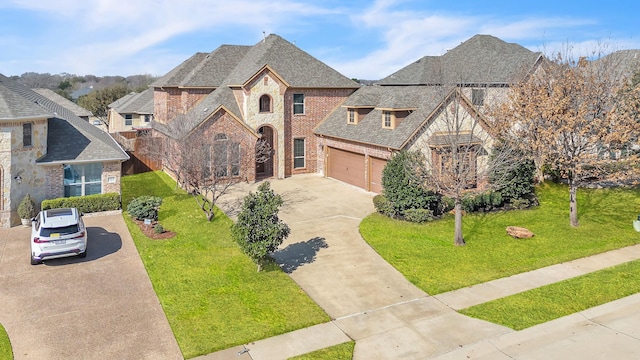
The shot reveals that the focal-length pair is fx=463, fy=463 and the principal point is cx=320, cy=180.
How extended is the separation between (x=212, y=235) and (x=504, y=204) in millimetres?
14391

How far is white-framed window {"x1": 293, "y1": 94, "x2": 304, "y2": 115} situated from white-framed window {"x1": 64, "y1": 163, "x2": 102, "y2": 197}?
1378 centimetres

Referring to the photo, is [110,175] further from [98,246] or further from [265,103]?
[265,103]

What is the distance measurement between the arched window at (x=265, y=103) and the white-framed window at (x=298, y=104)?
1.93 metres

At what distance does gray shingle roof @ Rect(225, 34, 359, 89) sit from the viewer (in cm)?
3219

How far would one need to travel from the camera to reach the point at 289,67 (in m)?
33.0

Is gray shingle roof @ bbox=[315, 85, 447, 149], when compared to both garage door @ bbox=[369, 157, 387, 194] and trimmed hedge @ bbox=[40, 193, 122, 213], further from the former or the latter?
trimmed hedge @ bbox=[40, 193, 122, 213]

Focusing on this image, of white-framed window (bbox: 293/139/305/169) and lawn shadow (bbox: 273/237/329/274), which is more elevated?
white-framed window (bbox: 293/139/305/169)

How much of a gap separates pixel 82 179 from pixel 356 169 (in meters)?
15.2

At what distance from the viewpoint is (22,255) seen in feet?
56.1

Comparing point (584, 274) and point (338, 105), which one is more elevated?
point (338, 105)

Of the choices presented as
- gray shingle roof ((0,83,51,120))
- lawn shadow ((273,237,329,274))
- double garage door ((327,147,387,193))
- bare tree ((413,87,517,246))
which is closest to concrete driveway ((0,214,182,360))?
Answer: lawn shadow ((273,237,329,274))

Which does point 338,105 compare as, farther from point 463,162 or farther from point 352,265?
point 352,265

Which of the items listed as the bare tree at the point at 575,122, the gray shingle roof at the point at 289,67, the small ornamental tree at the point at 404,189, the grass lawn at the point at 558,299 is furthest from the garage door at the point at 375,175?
the grass lawn at the point at 558,299

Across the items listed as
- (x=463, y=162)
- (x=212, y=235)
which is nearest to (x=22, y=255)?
(x=212, y=235)
